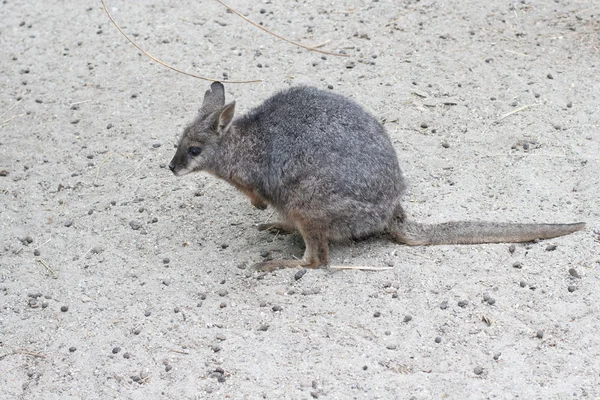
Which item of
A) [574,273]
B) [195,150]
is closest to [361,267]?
[574,273]

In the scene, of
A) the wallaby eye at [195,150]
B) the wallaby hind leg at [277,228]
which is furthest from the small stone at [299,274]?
the wallaby eye at [195,150]

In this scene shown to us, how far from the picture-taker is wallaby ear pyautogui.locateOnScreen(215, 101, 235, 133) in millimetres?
5985

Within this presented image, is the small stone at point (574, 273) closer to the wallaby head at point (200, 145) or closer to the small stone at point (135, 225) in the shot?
the wallaby head at point (200, 145)

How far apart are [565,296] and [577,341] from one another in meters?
0.45

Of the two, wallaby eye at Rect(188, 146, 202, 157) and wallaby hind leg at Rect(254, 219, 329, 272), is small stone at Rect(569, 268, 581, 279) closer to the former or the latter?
wallaby hind leg at Rect(254, 219, 329, 272)

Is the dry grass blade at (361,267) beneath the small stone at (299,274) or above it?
above

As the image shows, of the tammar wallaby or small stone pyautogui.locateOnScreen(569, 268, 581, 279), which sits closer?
small stone pyautogui.locateOnScreen(569, 268, 581, 279)

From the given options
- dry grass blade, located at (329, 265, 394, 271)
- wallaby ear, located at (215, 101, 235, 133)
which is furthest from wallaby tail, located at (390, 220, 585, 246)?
wallaby ear, located at (215, 101, 235, 133)

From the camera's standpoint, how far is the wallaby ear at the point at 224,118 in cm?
599

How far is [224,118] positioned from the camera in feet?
20.0

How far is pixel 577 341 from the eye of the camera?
493 centimetres

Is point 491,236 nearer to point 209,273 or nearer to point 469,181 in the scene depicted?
point 469,181

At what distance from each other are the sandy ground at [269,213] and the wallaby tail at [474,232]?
0.28 ft

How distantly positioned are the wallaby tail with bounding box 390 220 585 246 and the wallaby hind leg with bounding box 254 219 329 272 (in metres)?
0.53
